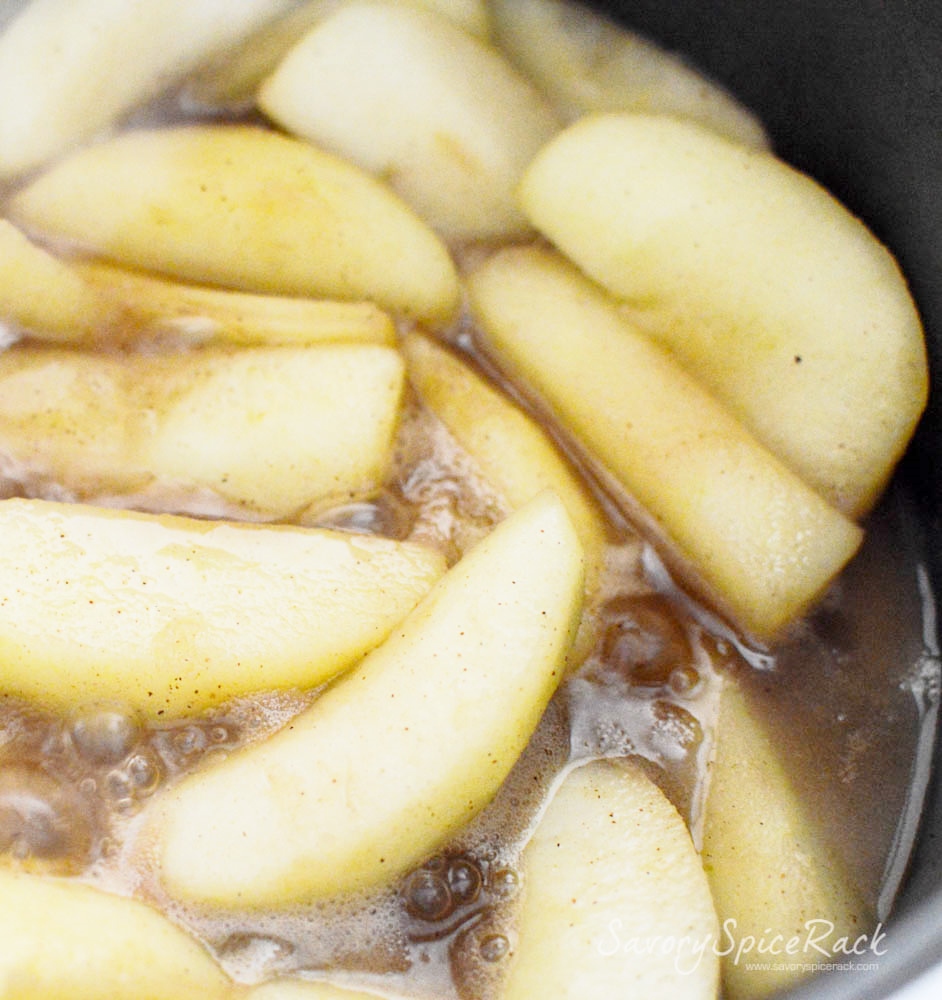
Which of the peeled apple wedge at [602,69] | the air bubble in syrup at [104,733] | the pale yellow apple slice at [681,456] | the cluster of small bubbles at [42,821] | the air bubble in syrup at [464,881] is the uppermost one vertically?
the peeled apple wedge at [602,69]

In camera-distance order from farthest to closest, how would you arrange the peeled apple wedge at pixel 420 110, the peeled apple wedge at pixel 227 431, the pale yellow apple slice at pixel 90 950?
the peeled apple wedge at pixel 420 110 → the peeled apple wedge at pixel 227 431 → the pale yellow apple slice at pixel 90 950

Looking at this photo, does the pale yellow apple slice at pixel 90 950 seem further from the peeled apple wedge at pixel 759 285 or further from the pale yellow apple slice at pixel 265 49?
the pale yellow apple slice at pixel 265 49

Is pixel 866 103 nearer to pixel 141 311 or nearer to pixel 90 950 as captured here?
pixel 141 311

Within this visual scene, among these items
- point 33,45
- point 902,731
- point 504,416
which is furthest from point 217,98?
point 902,731

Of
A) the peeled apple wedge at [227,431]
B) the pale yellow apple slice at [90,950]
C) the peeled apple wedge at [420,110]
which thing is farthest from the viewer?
the peeled apple wedge at [420,110]

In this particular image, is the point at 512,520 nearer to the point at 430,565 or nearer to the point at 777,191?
the point at 430,565

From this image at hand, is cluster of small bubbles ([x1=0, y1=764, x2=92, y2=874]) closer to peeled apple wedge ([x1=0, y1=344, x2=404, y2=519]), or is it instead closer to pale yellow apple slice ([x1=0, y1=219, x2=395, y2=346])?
peeled apple wedge ([x1=0, y1=344, x2=404, y2=519])

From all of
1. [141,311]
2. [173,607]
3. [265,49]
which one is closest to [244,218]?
[141,311]

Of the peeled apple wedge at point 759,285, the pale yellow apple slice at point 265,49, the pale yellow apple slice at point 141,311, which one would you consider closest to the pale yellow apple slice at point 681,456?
the peeled apple wedge at point 759,285
